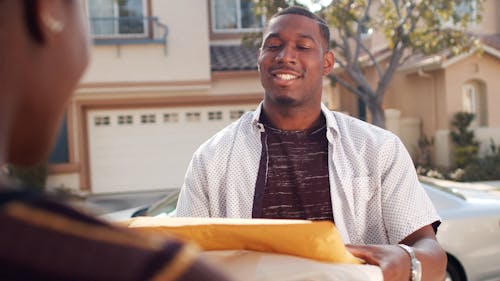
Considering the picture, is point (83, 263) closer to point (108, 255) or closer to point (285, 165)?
point (108, 255)

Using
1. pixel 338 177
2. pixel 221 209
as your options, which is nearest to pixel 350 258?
pixel 338 177

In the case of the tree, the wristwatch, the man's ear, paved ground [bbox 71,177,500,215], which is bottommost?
paved ground [bbox 71,177,500,215]

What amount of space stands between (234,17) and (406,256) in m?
13.8

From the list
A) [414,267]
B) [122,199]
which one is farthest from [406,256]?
[122,199]

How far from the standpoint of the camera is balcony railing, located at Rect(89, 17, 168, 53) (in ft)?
45.5

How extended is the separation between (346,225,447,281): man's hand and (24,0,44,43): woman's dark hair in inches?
54.9

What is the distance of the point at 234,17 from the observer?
15.6 metres

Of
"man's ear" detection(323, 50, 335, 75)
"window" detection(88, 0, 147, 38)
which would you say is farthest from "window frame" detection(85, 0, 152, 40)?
"man's ear" detection(323, 50, 335, 75)

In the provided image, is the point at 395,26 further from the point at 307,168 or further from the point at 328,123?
the point at 307,168

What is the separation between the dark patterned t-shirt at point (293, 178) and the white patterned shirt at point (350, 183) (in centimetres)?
3

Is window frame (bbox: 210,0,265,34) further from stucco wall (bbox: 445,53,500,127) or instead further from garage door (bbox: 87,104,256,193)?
stucco wall (bbox: 445,53,500,127)

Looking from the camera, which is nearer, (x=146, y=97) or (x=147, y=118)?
(x=146, y=97)

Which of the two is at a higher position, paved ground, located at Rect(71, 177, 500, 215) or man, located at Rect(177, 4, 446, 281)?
man, located at Rect(177, 4, 446, 281)

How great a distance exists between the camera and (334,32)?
680 inches
